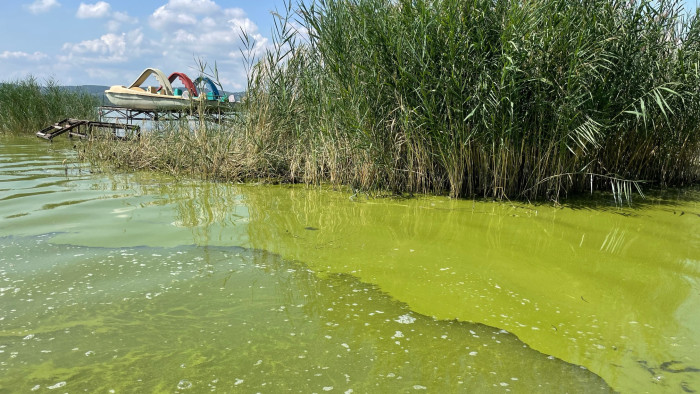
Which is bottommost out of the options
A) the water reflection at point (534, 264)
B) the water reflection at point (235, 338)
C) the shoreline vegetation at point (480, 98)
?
the water reflection at point (235, 338)

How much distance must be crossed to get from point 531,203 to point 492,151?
27.6 inches

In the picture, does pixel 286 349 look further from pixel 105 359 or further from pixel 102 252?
pixel 102 252

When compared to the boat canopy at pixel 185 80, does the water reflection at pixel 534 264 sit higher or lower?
lower

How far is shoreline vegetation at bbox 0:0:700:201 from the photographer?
4.50 m

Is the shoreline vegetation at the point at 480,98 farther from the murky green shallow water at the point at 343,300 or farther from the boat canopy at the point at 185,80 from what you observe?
the boat canopy at the point at 185,80

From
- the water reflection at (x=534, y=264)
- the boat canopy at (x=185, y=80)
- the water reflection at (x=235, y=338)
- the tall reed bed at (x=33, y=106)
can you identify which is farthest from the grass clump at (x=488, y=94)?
the tall reed bed at (x=33, y=106)

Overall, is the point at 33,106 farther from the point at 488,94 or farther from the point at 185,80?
the point at 488,94

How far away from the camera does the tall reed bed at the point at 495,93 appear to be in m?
4.48

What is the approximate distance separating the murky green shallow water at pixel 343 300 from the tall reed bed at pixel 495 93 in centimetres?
77

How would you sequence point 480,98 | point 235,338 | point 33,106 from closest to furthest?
point 235,338 → point 480,98 → point 33,106

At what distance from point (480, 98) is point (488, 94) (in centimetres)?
16

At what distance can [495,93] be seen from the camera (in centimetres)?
456

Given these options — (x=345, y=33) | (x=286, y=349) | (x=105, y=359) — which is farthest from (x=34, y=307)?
(x=345, y=33)

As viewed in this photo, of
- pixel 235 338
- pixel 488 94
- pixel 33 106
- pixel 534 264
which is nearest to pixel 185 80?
pixel 33 106
